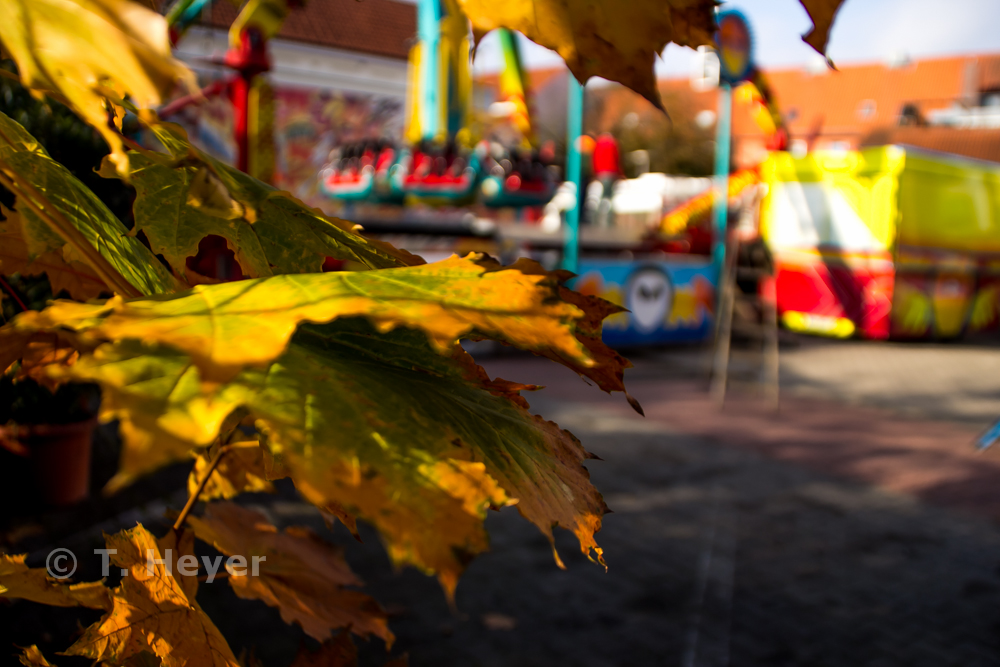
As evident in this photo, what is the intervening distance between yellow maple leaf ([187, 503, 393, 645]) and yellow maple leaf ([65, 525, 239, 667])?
174mm

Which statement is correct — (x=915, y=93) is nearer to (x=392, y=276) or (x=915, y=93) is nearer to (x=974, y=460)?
(x=974, y=460)

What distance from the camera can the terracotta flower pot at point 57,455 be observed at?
2.59 metres

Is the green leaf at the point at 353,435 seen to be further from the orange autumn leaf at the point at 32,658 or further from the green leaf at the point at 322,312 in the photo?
the orange autumn leaf at the point at 32,658

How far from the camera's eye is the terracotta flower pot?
259 centimetres

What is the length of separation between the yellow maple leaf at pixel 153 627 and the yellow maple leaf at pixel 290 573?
174 mm

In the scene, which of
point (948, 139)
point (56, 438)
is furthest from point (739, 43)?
point (948, 139)

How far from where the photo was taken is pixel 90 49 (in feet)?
0.95

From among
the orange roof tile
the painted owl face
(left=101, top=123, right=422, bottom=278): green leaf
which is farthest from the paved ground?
the orange roof tile

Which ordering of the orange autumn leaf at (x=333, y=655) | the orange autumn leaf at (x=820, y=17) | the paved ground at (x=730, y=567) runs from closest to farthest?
1. the orange autumn leaf at (x=820, y=17)
2. the orange autumn leaf at (x=333, y=655)
3. the paved ground at (x=730, y=567)

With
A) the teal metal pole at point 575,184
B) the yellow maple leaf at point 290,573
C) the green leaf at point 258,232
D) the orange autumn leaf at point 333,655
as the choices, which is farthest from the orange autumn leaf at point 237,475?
the teal metal pole at point 575,184

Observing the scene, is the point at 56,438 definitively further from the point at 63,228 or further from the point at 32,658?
the point at 63,228

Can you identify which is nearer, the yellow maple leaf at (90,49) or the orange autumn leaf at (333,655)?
the yellow maple leaf at (90,49)

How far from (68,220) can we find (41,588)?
26 cm

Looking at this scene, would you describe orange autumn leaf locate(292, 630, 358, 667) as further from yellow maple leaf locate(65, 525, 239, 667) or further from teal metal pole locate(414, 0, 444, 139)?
teal metal pole locate(414, 0, 444, 139)
